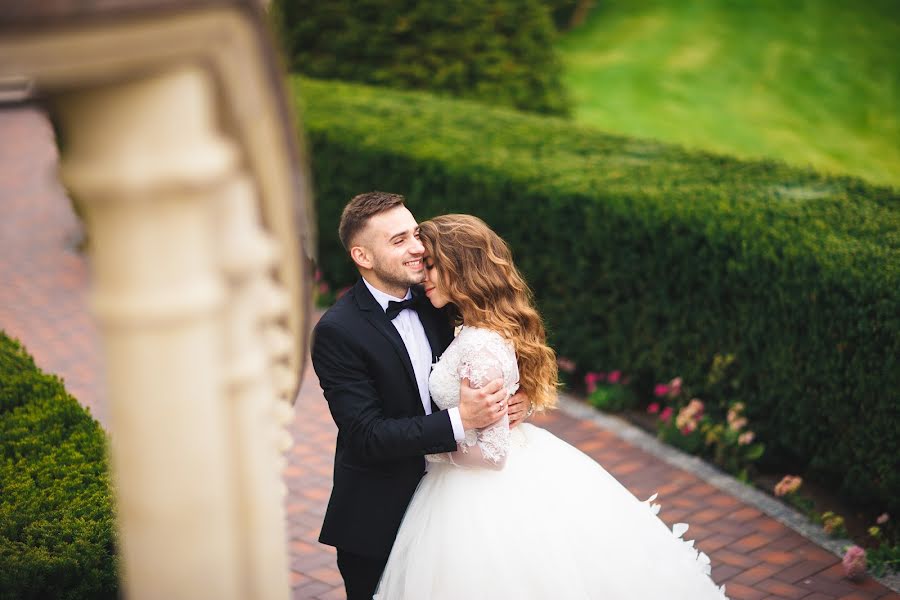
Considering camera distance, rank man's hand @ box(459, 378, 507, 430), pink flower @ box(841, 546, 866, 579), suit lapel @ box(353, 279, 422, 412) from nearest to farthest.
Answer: man's hand @ box(459, 378, 507, 430) < suit lapel @ box(353, 279, 422, 412) < pink flower @ box(841, 546, 866, 579)

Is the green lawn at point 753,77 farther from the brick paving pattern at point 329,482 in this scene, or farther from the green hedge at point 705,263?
the brick paving pattern at point 329,482

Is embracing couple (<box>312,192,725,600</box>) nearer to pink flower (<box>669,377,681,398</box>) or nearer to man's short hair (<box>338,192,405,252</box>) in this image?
man's short hair (<box>338,192,405,252</box>)

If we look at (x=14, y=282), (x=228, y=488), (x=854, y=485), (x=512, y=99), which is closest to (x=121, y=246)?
(x=228, y=488)

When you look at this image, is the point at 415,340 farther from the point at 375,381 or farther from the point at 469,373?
the point at 469,373

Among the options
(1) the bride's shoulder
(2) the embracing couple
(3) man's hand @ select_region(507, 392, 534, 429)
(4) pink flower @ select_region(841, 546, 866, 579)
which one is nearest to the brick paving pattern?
(4) pink flower @ select_region(841, 546, 866, 579)

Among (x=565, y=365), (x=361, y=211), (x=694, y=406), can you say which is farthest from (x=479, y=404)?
(x=565, y=365)

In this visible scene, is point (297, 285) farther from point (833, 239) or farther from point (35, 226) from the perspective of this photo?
point (35, 226)

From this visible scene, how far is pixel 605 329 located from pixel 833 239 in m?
1.95

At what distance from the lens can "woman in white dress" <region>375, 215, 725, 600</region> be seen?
3254mm

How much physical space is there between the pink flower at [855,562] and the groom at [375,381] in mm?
2148

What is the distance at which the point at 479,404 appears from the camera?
125 inches

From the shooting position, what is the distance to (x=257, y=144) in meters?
1.37

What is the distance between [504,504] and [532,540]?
16 centimetres

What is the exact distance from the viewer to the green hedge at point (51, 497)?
330cm
